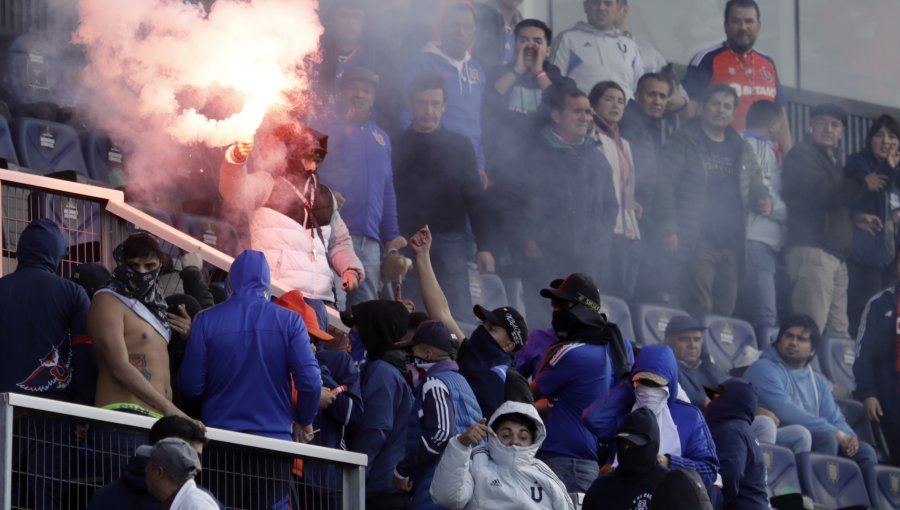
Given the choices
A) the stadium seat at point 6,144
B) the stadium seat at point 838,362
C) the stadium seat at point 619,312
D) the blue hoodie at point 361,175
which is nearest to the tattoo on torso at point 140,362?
the stadium seat at point 6,144

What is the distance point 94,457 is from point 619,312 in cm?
697

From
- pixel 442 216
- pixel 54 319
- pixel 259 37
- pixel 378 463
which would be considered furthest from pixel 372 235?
pixel 54 319

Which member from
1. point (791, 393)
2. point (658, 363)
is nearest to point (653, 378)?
point (658, 363)

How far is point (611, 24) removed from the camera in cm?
1359

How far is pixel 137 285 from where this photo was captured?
6562mm

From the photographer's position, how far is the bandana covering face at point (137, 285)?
6539mm

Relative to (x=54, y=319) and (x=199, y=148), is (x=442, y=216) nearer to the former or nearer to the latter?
(x=199, y=148)

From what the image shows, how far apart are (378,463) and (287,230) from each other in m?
2.02

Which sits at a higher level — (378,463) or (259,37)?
(259,37)

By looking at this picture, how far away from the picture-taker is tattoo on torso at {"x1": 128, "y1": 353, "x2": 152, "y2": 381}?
6535mm

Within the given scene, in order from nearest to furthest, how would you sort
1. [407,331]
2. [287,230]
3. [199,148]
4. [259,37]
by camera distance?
[407,331] → [287,230] → [259,37] → [199,148]

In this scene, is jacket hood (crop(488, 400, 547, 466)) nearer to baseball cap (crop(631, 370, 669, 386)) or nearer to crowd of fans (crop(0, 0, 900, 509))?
crowd of fans (crop(0, 0, 900, 509))

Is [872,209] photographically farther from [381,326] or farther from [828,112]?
[381,326]

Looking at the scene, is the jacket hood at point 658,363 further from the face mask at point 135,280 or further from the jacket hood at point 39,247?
the jacket hood at point 39,247
